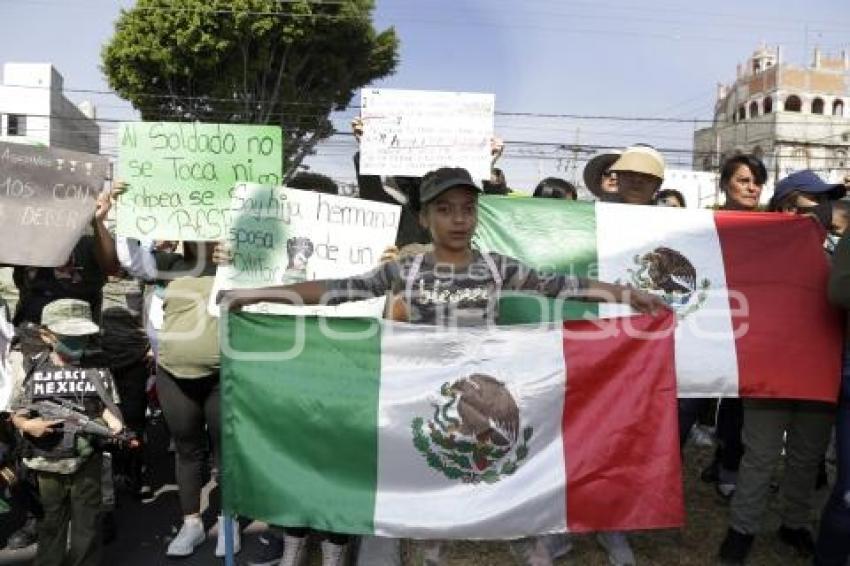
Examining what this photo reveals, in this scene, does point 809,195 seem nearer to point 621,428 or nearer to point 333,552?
point 621,428

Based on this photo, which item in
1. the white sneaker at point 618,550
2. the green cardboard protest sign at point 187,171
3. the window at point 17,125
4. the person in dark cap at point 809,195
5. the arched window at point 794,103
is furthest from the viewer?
the arched window at point 794,103

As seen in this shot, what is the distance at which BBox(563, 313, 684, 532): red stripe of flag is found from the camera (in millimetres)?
2893

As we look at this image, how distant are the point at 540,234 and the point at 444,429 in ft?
4.61

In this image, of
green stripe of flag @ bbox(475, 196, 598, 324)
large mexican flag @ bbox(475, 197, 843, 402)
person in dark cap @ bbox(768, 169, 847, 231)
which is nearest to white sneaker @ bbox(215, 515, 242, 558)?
large mexican flag @ bbox(475, 197, 843, 402)

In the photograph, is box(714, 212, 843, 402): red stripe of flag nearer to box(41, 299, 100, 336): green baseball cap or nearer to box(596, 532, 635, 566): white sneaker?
box(596, 532, 635, 566): white sneaker

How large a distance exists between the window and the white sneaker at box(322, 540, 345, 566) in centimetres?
4051

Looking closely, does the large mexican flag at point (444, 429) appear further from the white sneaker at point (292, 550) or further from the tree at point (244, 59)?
the tree at point (244, 59)

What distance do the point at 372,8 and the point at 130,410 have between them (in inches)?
880

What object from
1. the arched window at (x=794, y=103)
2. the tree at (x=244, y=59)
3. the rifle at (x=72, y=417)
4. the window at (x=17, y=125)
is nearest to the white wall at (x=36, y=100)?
the window at (x=17, y=125)

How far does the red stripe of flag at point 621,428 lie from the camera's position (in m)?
2.89

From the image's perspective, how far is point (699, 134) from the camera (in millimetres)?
80688

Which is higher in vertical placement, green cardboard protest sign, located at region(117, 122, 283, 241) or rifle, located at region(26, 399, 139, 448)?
green cardboard protest sign, located at region(117, 122, 283, 241)

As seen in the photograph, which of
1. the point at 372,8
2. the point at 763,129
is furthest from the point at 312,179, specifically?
the point at 763,129

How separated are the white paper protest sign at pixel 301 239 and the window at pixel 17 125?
39.8 m
